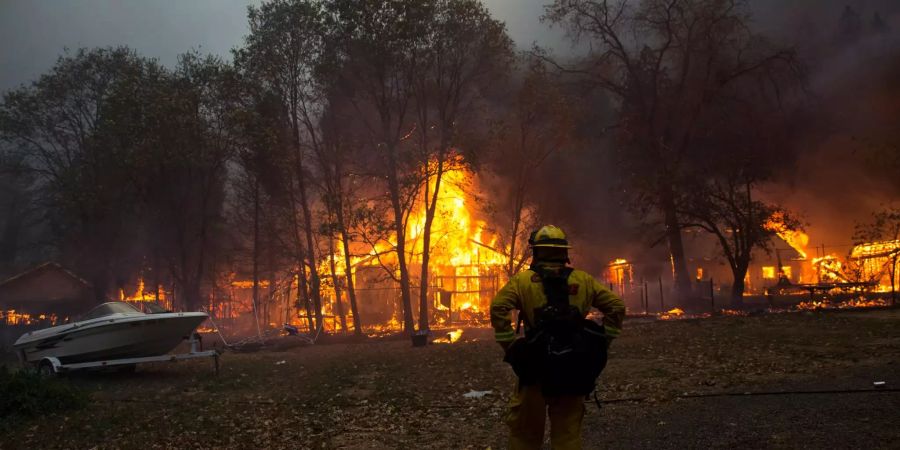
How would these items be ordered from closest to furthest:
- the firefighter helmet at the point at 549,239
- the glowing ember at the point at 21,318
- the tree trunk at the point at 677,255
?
the firefighter helmet at the point at 549,239
the tree trunk at the point at 677,255
the glowing ember at the point at 21,318

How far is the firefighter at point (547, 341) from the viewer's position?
433 centimetres

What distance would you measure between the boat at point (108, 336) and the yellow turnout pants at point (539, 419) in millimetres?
10850

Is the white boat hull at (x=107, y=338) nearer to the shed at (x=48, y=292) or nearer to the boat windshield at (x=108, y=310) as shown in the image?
the boat windshield at (x=108, y=310)

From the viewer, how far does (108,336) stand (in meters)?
13.1

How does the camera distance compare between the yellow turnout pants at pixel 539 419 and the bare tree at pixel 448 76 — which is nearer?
the yellow turnout pants at pixel 539 419

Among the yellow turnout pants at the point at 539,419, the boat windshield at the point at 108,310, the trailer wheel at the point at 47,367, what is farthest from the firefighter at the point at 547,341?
the boat windshield at the point at 108,310

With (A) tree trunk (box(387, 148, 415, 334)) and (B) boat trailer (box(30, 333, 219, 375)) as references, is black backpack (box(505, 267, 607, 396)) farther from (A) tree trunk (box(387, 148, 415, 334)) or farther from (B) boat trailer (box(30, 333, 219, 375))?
(A) tree trunk (box(387, 148, 415, 334))

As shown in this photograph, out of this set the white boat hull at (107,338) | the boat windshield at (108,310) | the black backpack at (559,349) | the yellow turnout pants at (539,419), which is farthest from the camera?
the boat windshield at (108,310)

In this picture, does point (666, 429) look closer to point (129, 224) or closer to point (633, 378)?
point (633, 378)

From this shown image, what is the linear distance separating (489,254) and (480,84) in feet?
38.3

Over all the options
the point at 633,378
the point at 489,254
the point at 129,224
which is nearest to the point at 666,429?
the point at 633,378

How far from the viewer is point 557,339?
4.38 m

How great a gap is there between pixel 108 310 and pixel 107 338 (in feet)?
2.62

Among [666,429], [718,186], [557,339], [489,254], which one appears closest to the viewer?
[557,339]
